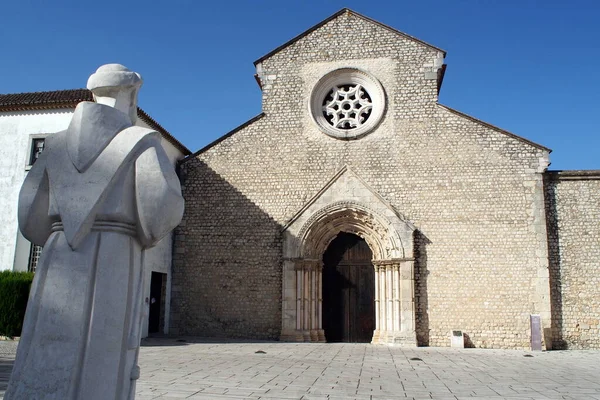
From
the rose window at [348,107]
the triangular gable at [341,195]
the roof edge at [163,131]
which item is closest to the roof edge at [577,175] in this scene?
the triangular gable at [341,195]

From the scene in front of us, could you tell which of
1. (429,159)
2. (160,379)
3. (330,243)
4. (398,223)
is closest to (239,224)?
(330,243)

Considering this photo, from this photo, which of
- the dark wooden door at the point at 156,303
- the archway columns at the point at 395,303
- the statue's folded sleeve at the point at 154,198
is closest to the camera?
the statue's folded sleeve at the point at 154,198

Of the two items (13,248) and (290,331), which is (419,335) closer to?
(290,331)

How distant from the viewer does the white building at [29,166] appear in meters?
14.6

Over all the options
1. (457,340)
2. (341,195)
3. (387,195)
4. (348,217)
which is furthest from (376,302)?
(341,195)

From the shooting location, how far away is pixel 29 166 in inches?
589

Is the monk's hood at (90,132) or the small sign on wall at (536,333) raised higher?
the monk's hood at (90,132)

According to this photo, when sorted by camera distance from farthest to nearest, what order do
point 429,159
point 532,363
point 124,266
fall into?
point 429,159 < point 532,363 < point 124,266

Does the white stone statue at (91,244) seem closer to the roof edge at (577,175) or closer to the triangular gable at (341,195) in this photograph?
the triangular gable at (341,195)

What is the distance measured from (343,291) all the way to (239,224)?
3.81 metres

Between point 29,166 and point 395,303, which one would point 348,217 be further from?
point 29,166

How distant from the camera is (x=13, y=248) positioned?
14.6 meters

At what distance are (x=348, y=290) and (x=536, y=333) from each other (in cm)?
527

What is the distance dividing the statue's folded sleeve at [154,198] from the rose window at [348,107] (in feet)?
45.0
